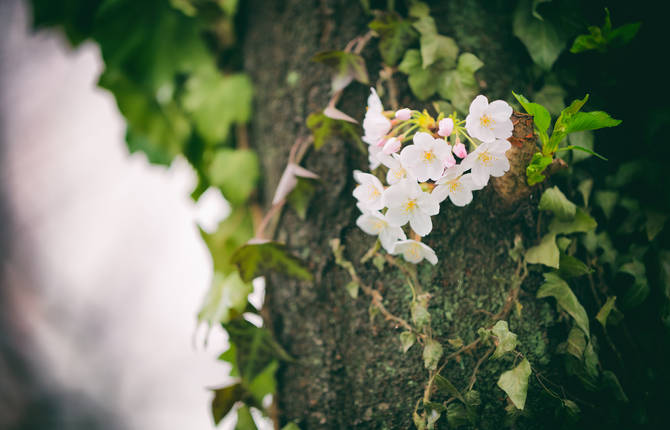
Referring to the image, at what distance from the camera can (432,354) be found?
57 cm

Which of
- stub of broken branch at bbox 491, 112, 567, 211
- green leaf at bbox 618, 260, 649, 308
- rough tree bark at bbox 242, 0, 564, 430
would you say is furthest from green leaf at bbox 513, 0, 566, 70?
green leaf at bbox 618, 260, 649, 308

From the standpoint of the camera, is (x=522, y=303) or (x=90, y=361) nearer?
(x=522, y=303)

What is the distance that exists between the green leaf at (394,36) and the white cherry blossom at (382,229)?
294mm

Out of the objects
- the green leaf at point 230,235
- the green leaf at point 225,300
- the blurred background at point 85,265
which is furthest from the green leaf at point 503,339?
the blurred background at point 85,265

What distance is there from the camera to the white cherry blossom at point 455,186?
1.65ft

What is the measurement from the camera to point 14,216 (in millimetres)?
2545

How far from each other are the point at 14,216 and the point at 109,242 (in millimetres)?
849

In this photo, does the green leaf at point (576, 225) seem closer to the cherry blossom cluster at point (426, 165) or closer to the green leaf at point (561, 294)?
the green leaf at point (561, 294)

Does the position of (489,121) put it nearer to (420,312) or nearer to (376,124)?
(376,124)

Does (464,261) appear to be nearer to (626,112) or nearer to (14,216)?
(626,112)

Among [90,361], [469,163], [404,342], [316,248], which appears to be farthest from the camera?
[90,361]

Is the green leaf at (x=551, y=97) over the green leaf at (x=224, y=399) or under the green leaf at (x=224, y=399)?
over

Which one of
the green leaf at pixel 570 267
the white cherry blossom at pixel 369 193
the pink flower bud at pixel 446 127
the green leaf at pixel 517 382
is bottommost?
the green leaf at pixel 517 382

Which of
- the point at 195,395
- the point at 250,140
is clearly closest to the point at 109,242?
the point at 195,395
